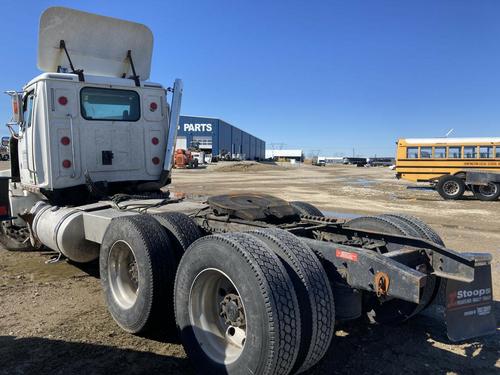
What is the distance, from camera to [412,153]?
873 inches

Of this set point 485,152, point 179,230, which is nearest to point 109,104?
point 179,230

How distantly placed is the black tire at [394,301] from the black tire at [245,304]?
119 centimetres

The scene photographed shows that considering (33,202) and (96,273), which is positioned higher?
(33,202)

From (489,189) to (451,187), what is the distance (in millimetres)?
1510

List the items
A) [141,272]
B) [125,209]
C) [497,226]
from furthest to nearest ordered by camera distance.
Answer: [497,226], [125,209], [141,272]

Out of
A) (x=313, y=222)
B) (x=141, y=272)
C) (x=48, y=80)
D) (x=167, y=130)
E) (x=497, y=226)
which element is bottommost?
(x=497, y=226)

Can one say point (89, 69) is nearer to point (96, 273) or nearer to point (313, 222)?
point (96, 273)

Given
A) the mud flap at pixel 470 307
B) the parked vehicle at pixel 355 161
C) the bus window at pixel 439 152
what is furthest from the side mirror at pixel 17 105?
the parked vehicle at pixel 355 161

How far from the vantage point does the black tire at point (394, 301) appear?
12.3 ft

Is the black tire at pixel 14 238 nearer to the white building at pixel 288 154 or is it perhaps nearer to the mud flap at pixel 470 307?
the mud flap at pixel 470 307

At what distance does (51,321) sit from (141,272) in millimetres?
1323

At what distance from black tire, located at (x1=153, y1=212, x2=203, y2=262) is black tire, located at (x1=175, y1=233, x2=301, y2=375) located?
0.60 m

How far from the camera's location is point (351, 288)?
3.10 meters

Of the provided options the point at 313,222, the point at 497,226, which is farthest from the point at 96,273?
the point at 497,226
